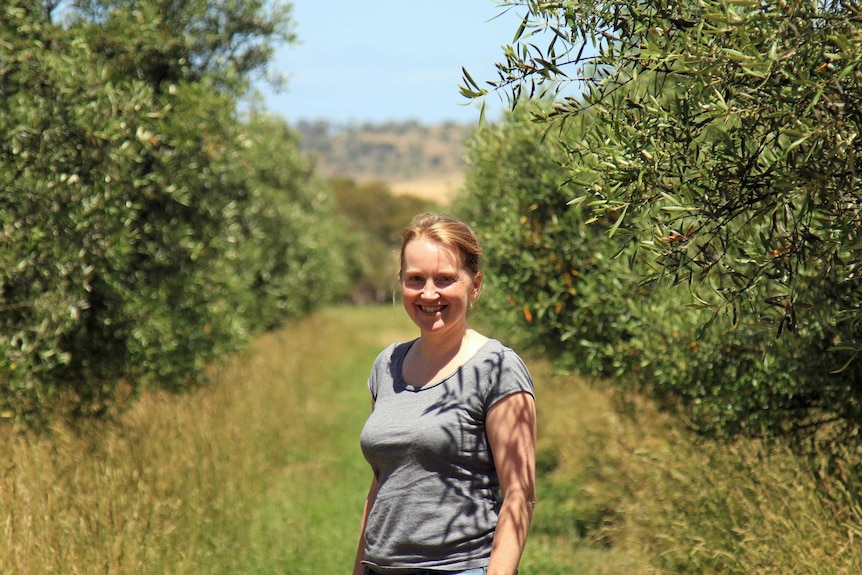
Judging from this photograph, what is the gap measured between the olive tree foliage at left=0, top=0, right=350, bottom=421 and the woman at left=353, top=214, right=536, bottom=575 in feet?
15.7

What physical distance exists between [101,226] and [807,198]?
20.3 feet

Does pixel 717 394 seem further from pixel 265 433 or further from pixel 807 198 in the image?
pixel 265 433

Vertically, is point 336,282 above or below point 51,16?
below

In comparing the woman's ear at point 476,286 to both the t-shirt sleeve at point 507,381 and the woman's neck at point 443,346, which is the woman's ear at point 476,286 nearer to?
the woman's neck at point 443,346

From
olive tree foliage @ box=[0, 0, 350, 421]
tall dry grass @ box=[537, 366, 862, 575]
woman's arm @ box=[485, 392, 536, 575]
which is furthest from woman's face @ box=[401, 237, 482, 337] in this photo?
olive tree foliage @ box=[0, 0, 350, 421]

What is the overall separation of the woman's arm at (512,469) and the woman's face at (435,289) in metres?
0.40

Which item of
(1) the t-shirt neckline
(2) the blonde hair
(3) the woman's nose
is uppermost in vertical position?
(2) the blonde hair

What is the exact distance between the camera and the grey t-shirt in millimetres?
3033

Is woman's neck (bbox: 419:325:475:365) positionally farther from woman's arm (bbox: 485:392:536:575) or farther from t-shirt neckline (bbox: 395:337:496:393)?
woman's arm (bbox: 485:392:536:575)

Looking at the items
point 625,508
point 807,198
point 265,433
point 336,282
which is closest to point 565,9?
point 807,198

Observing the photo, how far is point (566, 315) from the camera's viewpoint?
7.71 meters

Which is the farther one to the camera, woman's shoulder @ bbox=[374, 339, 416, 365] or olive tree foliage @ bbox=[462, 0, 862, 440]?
woman's shoulder @ bbox=[374, 339, 416, 365]

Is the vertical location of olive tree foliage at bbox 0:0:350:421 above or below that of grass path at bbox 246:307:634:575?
above

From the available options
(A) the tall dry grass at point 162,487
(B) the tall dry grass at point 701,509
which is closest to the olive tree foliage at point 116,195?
(A) the tall dry grass at point 162,487
